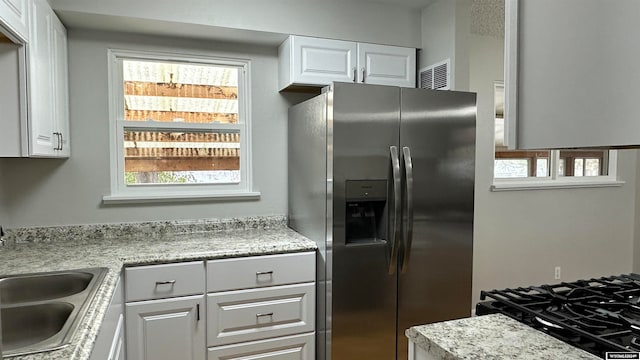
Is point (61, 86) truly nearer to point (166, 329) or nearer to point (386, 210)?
point (166, 329)

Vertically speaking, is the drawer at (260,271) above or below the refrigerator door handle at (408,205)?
below

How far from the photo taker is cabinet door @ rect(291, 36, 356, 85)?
2.70 metres

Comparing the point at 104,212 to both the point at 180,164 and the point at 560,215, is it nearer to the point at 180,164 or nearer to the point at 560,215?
the point at 180,164

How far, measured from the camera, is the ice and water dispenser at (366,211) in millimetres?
2299

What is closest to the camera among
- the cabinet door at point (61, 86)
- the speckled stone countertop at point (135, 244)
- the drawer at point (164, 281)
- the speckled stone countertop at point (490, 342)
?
the speckled stone countertop at point (490, 342)

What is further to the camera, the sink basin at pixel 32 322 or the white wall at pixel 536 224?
the white wall at pixel 536 224

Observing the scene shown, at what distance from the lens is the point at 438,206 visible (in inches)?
98.0

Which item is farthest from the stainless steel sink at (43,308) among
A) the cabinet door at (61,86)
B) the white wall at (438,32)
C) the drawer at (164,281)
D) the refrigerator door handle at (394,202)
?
the white wall at (438,32)

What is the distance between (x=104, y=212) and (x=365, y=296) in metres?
1.76

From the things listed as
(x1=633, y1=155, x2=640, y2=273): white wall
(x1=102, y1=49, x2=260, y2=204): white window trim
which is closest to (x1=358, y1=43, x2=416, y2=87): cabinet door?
(x1=102, y1=49, x2=260, y2=204): white window trim

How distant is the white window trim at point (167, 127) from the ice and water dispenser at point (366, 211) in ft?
2.87

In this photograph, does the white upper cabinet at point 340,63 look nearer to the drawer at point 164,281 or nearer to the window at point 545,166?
the window at point 545,166

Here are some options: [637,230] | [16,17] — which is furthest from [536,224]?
[16,17]

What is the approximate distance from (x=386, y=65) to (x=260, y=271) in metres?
1.66
